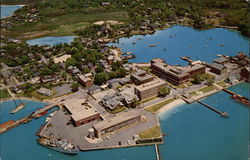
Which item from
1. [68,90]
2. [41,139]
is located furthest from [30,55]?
[41,139]

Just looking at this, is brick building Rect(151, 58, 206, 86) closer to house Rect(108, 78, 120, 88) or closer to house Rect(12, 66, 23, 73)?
house Rect(108, 78, 120, 88)

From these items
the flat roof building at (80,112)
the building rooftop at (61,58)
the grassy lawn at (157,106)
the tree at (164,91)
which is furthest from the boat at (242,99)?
the building rooftop at (61,58)

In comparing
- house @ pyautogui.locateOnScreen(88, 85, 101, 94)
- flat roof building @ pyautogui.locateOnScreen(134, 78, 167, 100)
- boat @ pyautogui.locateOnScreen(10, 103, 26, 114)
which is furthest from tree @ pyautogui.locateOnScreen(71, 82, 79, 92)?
flat roof building @ pyautogui.locateOnScreen(134, 78, 167, 100)

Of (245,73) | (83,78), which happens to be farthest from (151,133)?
(245,73)

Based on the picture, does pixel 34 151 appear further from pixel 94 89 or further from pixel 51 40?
pixel 51 40

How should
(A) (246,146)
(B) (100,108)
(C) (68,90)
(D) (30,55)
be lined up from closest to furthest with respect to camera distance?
(A) (246,146), (B) (100,108), (C) (68,90), (D) (30,55)

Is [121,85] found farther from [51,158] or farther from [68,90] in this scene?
[51,158]
